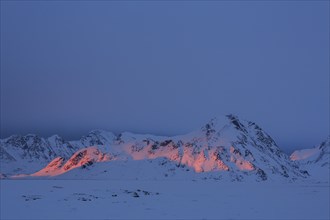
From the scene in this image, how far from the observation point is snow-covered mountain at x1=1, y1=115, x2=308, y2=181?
132500 millimetres

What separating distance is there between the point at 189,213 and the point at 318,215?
7370 mm

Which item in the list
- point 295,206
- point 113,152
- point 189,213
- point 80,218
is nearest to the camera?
point 80,218

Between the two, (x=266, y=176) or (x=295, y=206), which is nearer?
(x=295, y=206)

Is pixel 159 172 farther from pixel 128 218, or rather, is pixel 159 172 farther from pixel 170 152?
pixel 128 218

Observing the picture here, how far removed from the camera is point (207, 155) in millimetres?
140375

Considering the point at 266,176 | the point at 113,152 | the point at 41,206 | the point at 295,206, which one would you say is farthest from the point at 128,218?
the point at 113,152

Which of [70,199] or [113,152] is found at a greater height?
[70,199]

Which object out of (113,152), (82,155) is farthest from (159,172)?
(82,155)

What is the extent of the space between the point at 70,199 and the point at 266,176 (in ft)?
338

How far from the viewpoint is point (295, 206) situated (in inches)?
1176

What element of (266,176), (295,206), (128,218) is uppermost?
(128,218)

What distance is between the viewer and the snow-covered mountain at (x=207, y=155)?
132 meters

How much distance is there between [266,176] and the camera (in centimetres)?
12694

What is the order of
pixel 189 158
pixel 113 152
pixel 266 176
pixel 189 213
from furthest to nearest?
pixel 113 152, pixel 189 158, pixel 266 176, pixel 189 213
